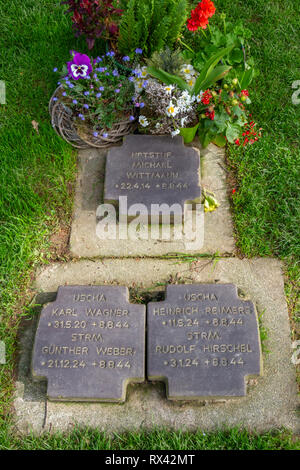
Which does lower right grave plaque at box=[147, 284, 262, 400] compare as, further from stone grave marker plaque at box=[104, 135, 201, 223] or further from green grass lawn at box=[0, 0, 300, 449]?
stone grave marker plaque at box=[104, 135, 201, 223]

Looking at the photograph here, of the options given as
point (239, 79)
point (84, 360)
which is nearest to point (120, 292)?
point (84, 360)

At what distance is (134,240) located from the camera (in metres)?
2.49

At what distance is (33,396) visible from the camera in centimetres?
208

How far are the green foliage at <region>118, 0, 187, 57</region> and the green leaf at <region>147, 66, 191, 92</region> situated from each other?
33cm

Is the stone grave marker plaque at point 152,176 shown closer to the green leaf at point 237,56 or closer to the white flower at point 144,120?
the white flower at point 144,120

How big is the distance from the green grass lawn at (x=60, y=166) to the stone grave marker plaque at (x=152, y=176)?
0.33 m

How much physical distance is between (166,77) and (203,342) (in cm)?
157

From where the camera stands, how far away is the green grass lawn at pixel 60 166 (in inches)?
83.2

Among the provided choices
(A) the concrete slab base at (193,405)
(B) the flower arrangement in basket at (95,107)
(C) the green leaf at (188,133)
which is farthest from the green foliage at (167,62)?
(A) the concrete slab base at (193,405)

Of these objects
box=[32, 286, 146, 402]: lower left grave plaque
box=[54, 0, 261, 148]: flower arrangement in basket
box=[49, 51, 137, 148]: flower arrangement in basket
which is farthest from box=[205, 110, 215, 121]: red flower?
box=[32, 286, 146, 402]: lower left grave plaque

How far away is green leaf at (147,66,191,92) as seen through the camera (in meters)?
2.41

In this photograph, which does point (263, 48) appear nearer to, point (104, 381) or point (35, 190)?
point (35, 190)

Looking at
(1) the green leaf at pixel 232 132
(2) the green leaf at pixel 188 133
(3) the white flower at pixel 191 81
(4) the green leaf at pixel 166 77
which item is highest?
(3) the white flower at pixel 191 81
